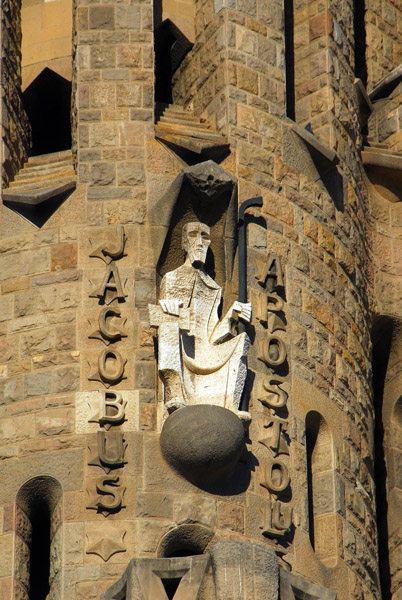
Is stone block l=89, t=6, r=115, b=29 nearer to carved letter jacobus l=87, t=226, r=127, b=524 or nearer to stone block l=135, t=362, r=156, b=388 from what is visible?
carved letter jacobus l=87, t=226, r=127, b=524

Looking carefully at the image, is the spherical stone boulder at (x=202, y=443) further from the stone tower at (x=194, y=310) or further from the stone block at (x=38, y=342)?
the stone block at (x=38, y=342)

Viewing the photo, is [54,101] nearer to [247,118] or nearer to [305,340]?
[247,118]

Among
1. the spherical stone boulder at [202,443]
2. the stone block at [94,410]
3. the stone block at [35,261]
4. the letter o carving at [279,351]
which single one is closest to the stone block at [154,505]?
the spherical stone boulder at [202,443]

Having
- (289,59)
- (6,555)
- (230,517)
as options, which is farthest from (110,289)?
(289,59)

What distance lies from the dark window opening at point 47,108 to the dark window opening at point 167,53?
97 cm

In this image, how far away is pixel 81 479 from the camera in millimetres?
22531

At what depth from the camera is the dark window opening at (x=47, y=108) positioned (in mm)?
26156

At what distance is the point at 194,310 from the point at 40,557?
2667 mm

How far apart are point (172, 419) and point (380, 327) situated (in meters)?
4.78

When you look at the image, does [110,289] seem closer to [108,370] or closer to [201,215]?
[108,370]

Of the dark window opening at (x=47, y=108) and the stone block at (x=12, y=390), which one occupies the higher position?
the dark window opening at (x=47, y=108)

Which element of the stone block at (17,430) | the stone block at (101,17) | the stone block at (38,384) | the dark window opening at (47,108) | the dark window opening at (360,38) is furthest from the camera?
the dark window opening at (360,38)

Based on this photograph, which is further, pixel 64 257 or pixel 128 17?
pixel 128 17

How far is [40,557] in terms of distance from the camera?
76.0 feet
